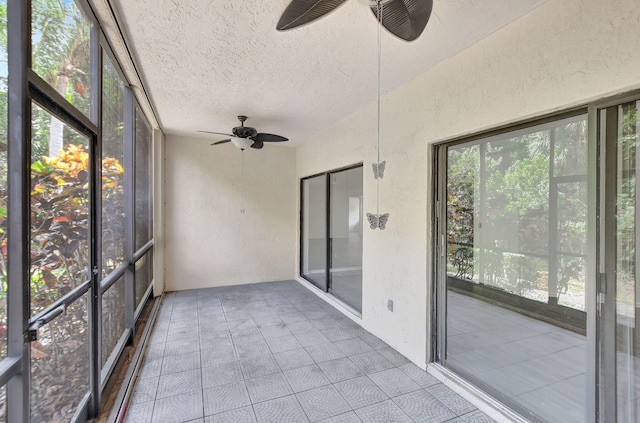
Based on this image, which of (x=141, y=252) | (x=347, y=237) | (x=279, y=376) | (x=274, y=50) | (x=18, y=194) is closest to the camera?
(x=18, y=194)

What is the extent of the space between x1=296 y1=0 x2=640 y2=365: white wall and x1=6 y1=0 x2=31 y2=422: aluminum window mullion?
6.80 feet

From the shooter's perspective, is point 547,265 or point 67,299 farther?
point 547,265

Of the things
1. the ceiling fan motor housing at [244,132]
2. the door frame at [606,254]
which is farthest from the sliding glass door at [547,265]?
the ceiling fan motor housing at [244,132]

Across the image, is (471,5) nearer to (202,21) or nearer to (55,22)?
(202,21)

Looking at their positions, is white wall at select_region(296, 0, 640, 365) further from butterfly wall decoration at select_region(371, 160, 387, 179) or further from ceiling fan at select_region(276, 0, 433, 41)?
ceiling fan at select_region(276, 0, 433, 41)

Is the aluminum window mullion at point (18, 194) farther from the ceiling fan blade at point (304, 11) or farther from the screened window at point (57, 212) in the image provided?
the ceiling fan blade at point (304, 11)

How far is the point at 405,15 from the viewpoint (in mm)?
1471

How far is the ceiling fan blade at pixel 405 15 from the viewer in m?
1.41

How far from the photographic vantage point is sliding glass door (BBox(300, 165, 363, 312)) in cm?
404

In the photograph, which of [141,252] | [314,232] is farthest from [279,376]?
[314,232]

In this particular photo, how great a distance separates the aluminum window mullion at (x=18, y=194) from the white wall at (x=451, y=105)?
2.07m

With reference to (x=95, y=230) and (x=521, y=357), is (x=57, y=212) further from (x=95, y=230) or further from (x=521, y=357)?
(x=521, y=357)

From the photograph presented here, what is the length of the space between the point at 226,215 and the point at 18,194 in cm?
437

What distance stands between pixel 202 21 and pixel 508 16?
202 centimetres
